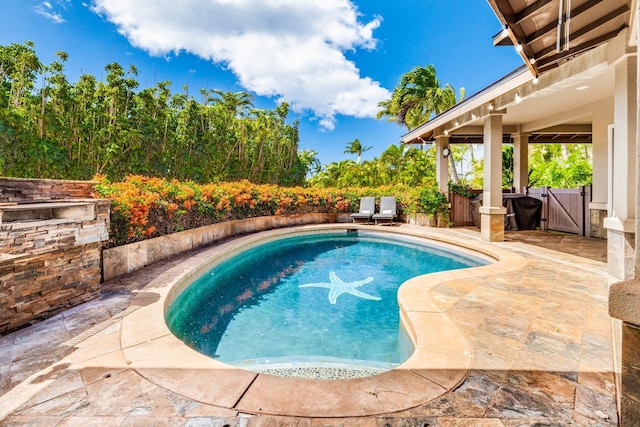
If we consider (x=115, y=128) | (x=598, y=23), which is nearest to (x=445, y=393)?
(x=598, y=23)

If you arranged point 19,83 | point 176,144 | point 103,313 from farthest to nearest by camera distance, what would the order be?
point 176,144 < point 19,83 < point 103,313

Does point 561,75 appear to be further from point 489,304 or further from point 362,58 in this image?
point 362,58

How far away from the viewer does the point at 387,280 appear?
5656 mm

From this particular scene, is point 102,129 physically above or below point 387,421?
above

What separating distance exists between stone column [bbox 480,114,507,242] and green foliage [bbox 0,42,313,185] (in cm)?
1344

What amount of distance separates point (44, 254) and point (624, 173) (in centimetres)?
709

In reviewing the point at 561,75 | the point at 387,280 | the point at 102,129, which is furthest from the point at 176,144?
the point at 561,75

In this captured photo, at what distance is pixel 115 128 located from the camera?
14.8 metres

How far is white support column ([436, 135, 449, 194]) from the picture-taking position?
1053 cm

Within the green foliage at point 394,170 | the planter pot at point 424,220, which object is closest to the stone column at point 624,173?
the planter pot at point 424,220

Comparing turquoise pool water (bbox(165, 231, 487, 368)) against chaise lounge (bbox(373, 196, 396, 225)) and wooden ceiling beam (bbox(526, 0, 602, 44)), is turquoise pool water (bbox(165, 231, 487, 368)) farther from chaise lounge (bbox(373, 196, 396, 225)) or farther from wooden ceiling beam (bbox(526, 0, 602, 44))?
wooden ceiling beam (bbox(526, 0, 602, 44))

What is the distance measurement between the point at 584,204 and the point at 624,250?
5.35 metres

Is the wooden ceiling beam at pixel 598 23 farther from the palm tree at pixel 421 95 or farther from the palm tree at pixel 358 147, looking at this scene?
the palm tree at pixel 358 147

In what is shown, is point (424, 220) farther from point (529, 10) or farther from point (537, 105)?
point (529, 10)
